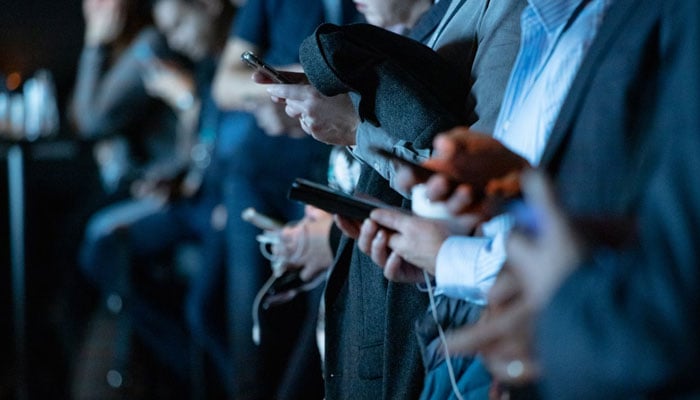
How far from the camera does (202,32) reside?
2.82 metres

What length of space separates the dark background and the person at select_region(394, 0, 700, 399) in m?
2.69

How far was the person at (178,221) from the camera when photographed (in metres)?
2.70

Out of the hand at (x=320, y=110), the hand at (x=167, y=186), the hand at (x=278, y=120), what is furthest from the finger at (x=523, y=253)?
the hand at (x=167, y=186)

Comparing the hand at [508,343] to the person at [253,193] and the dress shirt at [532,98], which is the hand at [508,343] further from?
the person at [253,193]

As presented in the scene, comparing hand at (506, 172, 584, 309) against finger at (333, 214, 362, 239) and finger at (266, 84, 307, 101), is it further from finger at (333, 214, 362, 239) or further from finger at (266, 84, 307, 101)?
finger at (266, 84, 307, 101)

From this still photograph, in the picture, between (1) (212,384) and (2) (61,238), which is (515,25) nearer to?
(1) (212,384)

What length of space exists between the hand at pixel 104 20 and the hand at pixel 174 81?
0.38m

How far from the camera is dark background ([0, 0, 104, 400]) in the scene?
3.47 m

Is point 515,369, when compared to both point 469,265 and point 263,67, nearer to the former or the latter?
point 469,265

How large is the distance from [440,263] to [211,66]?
1.98m

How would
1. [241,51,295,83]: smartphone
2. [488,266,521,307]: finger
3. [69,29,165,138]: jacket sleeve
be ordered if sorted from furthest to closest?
[69,29,165,138]: jacket sleeve → [241,51,295,83]: smartphone → [488,266,521,307]: finger

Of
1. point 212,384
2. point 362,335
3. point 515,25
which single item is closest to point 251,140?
point 212,384

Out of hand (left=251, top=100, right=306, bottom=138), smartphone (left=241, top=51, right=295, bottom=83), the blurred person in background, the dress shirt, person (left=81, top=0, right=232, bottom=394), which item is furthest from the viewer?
person (left=81, top=0, right=232, bottom=394)

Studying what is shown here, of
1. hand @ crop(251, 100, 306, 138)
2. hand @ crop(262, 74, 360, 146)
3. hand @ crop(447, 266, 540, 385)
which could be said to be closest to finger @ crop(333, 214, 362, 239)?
hand @ crop(262, 74, 360, 146)
